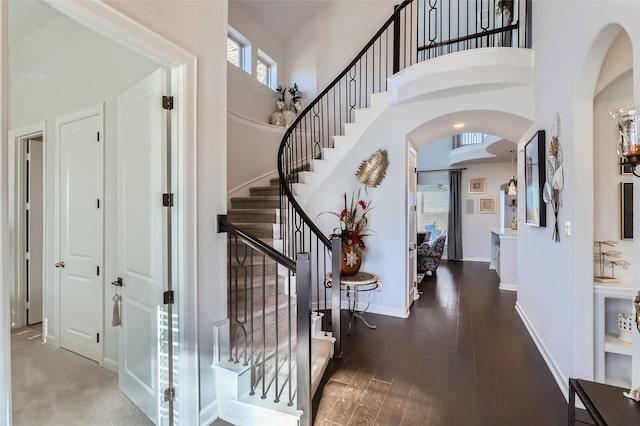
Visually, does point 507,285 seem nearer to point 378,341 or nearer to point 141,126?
point 378,341

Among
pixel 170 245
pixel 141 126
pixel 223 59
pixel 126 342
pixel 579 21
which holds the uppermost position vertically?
pixel 579 21

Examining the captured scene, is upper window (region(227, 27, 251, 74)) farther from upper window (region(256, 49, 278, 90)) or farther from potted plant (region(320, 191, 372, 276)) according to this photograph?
potted plant (region(320, 191, 372, 276))

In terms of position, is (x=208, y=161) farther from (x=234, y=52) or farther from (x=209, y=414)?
(x=234, y=52)

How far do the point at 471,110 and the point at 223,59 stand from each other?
2.83m

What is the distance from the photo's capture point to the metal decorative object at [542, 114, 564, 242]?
241 centimetres

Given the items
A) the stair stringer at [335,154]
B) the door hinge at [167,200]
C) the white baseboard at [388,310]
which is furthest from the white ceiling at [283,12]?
the white baseboard at [388,310]

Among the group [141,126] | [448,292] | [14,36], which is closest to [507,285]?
[448,292]

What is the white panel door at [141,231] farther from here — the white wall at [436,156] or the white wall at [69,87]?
the white wall at [436,156]

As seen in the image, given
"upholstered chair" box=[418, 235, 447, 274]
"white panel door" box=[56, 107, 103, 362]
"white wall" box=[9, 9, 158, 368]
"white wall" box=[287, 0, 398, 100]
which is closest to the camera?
"white wall" box=[9, 9, 158, 368]

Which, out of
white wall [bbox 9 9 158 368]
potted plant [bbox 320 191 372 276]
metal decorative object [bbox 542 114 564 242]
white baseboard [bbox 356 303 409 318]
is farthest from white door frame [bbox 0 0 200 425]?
metal decorative object [bbox 542 114 564 242]

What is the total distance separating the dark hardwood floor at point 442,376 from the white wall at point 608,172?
1.10m

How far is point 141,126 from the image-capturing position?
80.9 inches

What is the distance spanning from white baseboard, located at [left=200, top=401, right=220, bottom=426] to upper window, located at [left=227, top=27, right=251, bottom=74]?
535 centimetres

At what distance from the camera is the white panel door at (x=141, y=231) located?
6.28ft
